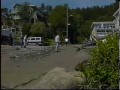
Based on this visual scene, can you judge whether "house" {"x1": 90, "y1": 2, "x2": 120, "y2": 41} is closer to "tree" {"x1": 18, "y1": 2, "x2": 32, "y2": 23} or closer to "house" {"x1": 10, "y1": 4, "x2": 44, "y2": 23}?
"house" {"x1": 10, "y1": 4, "x2": 44, "y2": 23}

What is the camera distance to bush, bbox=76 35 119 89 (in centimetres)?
1012

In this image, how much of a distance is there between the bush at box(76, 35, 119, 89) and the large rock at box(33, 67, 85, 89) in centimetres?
32

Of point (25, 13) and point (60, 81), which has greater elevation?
point (25, 13)

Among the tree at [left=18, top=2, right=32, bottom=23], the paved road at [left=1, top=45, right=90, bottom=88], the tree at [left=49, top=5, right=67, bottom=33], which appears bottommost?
the paved road at [left=1, top=45, right=90, bottom=88]

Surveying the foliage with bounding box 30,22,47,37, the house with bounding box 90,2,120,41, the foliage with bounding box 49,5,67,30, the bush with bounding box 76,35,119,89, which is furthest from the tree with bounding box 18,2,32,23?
the bush with bounding box 76,35,119,89

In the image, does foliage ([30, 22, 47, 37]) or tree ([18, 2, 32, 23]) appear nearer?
foliage ([30, 22, 47, 37])

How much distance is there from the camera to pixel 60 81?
1005cm

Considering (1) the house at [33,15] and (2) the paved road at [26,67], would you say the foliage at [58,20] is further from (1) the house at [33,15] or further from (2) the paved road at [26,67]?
(2) the paved road at [26,67]

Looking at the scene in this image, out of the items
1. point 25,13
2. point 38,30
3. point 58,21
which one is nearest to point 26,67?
point 38,30

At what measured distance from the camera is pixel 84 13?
140 meters

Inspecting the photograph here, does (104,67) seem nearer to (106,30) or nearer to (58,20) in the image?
(106,30)

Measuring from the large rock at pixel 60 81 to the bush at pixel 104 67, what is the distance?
0.32m

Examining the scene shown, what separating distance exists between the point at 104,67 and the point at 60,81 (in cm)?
122

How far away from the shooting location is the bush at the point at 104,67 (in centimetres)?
1012
